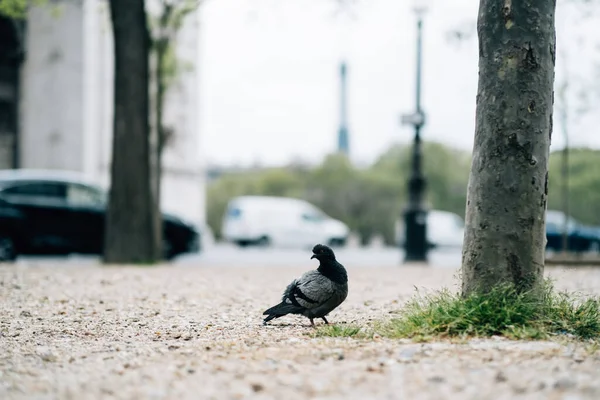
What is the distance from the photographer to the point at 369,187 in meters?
48.1

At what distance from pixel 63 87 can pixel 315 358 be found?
86.0 ft

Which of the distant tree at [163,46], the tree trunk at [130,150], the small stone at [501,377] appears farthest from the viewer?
the distant tree at [163,46]

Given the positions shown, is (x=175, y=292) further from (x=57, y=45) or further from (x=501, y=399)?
(x=57, y=45)

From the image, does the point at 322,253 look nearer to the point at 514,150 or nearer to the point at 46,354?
the point at 514,150

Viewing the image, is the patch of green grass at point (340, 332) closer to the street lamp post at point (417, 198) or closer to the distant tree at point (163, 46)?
the street lamp post at point (417, 198)

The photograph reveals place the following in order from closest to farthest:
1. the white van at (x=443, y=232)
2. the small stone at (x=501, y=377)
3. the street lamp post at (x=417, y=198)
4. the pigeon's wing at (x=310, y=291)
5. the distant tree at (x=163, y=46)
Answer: the small stone at (x=501, y=377), the pigeon's wing at (x=310, y=291), the street lamp post at (x=417, y=198), the distant tree at (x=163, y=46), the white van at (x=443, y=232)

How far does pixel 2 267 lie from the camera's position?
15.1 m

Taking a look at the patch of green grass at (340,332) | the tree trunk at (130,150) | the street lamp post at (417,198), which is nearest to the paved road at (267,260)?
the street lamp post at (417,198)

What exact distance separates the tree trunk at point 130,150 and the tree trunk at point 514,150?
1041 cm

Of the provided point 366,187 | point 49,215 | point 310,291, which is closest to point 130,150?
point 49,215

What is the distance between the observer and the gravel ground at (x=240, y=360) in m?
4.55

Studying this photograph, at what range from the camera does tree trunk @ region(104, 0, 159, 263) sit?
16.0 metres

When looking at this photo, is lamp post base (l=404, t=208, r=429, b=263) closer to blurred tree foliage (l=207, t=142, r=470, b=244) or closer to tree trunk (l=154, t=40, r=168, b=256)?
tree trunk (l=154, t=40, r=168, b=256)

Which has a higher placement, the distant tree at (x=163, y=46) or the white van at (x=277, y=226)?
the distant tree at (x=163, y=46)
